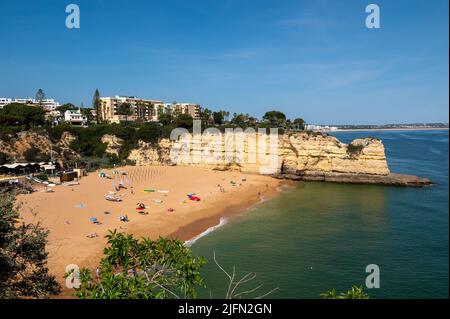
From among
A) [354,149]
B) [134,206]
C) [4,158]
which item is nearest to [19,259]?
[134,206]

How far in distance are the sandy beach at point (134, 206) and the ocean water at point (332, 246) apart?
3.12 meters

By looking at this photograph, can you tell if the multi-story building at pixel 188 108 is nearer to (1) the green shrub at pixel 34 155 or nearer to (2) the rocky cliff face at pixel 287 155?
(2) the rocky cliff face at pixel 287 155

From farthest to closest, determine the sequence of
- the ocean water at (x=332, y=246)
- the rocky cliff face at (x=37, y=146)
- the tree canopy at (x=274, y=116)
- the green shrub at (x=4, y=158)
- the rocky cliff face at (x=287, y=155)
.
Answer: the tree canopy at (x=274, y=116), the rocky cliff face at (x=37, y=146), the rocky cliff face at (x=287, y=155), the green shrub at (x=4, y=158), the ocean water at (x=332, y=246)

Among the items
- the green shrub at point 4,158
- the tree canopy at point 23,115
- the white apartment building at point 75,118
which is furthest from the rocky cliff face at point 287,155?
the white apartment building at point 75,118

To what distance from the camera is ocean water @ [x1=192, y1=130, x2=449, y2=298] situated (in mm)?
16438

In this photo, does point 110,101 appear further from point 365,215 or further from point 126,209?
point 365,215

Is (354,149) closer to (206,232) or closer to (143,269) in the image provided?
(206,232)

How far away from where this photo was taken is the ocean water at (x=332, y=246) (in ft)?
53.9

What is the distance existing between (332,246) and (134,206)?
17.4 m

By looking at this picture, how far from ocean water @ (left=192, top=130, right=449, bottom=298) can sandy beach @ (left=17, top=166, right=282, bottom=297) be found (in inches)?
123

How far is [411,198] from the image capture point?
34531 millimetres

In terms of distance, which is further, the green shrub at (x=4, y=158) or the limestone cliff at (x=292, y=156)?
the limestone cliff at (x=292, y=156)
